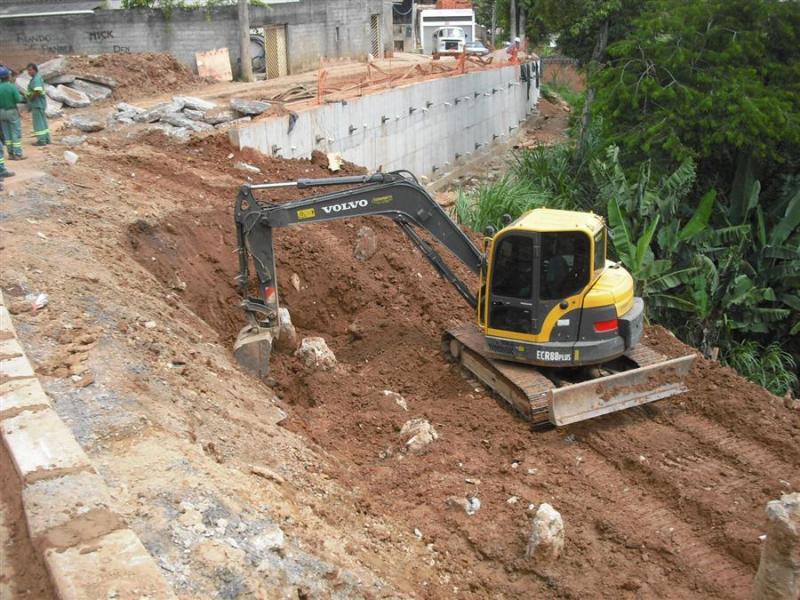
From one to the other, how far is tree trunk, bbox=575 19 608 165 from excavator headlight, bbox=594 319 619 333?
41.3ft

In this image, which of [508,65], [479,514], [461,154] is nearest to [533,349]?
[479,514]

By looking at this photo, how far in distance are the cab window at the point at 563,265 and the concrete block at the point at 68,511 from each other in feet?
18.6

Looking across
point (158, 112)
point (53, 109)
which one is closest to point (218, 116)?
point (158, 112)

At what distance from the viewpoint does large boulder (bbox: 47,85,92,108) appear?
731 inches

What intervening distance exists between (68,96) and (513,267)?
1328cm

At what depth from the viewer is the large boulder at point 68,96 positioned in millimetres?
18562

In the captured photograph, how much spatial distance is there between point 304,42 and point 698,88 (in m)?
14.2

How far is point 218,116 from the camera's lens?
17.1 m

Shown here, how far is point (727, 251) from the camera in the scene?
16219 millimetres

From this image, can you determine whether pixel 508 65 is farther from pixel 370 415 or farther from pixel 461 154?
pixel 370 415

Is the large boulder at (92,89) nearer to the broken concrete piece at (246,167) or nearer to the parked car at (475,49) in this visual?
the broken concrete piece at (246,167)

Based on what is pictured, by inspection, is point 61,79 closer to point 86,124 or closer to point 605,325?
point 86,124

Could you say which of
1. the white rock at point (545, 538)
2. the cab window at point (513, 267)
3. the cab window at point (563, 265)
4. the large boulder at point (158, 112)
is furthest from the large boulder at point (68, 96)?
the white rock at point (545, 538)

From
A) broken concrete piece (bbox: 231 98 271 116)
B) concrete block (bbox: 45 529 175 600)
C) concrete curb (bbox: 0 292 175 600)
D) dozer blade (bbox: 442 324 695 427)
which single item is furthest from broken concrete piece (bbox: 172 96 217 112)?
concrete block (bbox: 45 529 175 600)
